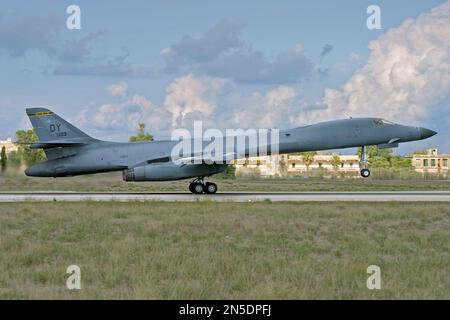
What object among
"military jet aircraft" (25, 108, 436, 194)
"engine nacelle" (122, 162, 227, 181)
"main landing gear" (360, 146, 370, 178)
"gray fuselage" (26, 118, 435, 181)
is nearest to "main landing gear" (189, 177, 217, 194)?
"military jet aircraft" (25, 108, 436, 194)

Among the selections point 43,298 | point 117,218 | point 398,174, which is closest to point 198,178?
point 117,218

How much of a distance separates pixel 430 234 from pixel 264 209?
7.38 meters

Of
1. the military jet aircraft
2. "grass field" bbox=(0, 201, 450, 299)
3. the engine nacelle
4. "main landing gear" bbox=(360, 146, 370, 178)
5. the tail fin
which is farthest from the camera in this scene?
the tail fin

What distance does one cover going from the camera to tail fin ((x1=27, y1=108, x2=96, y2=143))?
3169 cm

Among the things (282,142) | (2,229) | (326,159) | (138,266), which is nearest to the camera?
(138,266)

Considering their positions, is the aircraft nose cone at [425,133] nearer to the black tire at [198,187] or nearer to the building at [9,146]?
the black tire at [198,187]

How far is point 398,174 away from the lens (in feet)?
230

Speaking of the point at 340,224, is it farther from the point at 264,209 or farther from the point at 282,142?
the point at 282,142

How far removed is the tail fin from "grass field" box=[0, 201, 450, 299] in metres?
10.3

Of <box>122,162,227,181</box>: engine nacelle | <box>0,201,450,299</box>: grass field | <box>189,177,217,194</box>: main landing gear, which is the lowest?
<box>0,201,450,299</box>: grass field

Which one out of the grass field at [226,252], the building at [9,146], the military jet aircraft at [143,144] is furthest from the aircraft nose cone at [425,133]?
the building at [9,146]

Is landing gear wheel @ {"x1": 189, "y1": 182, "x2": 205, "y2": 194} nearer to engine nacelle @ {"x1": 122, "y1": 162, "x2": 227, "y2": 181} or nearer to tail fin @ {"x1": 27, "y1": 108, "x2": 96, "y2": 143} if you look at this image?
engine nacelle @ {"x1": 122, "y1": 162, "x2": 227, "y2": 181}

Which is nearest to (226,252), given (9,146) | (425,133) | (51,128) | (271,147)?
(271,147)

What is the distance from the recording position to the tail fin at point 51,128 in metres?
31.7
